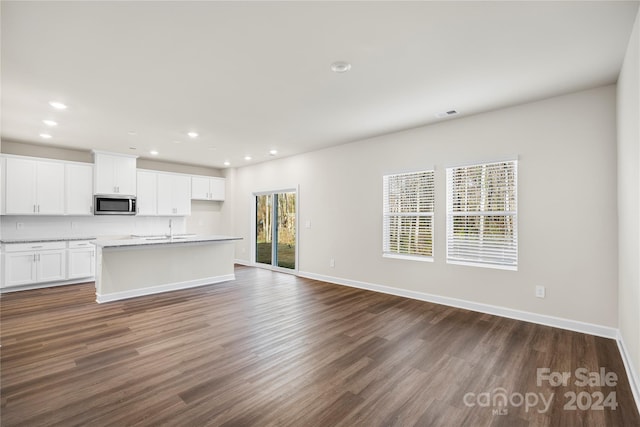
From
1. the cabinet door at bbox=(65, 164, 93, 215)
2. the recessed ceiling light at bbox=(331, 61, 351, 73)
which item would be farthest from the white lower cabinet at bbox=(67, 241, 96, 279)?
the recessed ceiling light at bbox=(331, 61, 351, 73)

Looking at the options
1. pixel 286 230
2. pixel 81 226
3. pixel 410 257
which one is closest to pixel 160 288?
pixel 81 226

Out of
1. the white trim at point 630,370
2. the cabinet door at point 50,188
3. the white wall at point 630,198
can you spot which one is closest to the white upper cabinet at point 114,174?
the cabinet door at point 50,188

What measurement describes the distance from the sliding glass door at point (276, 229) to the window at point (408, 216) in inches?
94.7

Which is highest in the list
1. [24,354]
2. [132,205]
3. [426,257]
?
[132,205]

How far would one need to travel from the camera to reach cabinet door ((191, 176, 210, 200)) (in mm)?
7741

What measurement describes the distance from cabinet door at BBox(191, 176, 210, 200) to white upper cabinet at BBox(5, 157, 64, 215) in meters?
2.60

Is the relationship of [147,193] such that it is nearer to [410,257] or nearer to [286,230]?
[286,230]

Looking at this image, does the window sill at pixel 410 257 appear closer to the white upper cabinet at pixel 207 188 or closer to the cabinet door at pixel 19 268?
the white upper cabinet at pixel 207 188

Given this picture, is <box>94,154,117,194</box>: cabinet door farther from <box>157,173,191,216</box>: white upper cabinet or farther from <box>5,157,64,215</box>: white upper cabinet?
<box>157,173,191,216</box>: white upper cabinet

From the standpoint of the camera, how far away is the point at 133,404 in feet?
6.71

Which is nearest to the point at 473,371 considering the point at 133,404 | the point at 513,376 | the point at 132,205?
the point at 513,376

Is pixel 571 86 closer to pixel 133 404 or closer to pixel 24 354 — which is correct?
pixel 133 404

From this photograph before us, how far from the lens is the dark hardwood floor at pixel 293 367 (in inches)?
77.0

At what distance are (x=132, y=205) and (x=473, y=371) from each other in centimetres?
687
